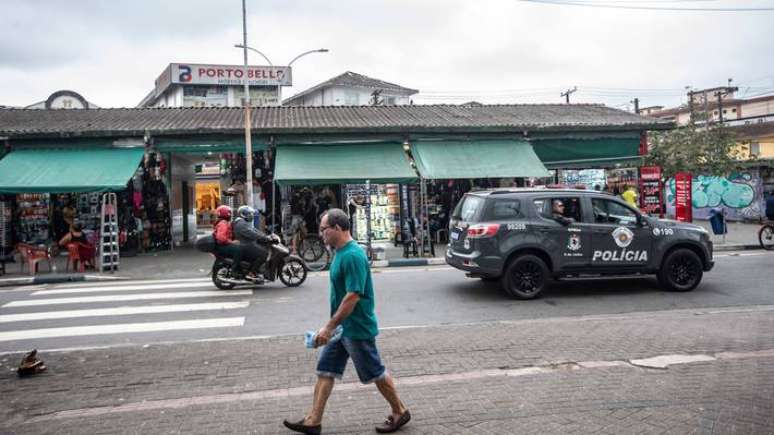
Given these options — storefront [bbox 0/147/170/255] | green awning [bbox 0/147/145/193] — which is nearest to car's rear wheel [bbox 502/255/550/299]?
green awning [bbox 0/147/145/193]

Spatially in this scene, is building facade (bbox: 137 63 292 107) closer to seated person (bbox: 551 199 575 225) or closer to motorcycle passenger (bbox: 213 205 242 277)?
motorcycle passenger (bbox: 213 205 242 277)

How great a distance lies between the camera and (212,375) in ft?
18.9

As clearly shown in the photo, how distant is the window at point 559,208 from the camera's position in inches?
383

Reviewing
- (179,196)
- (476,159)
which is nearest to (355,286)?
(476,159)

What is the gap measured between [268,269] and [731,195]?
23.1 metres

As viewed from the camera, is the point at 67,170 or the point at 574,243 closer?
the point at 574,243

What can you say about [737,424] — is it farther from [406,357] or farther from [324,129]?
[324,129]

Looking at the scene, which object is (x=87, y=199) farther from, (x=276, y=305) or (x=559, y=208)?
(x=559, y=208)

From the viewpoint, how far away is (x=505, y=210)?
9602 millimetres

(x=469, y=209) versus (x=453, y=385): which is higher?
(x=469, y=209)

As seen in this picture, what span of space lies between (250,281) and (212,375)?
5250 mm

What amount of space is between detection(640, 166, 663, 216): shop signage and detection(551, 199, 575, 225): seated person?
33.7ft

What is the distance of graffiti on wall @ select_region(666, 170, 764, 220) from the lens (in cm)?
2483

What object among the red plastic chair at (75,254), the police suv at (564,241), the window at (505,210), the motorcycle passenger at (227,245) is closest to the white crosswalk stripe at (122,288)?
the motorcycle passenger at (227,245)
